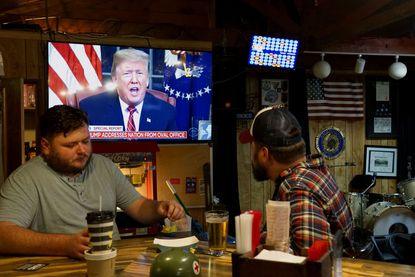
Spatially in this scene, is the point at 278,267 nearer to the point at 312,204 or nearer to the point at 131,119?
the point at 312,204

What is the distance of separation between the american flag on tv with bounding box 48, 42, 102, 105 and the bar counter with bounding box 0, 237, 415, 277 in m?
1.98

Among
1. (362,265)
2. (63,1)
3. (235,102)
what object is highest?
(63,1)

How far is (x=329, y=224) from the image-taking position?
184 cm

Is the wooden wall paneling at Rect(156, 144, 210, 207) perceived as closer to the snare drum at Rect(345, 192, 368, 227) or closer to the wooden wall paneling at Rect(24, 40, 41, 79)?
the wooden wall paneling at Rect(24, 40, 41, 79)

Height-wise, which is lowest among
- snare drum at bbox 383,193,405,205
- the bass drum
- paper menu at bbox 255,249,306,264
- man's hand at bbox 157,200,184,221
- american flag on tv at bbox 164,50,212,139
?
the bass drum

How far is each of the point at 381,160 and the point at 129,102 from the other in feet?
14.7

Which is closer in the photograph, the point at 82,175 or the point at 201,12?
the point at 82,175

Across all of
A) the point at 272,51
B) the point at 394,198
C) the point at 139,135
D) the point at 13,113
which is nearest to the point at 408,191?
the point at 394,198

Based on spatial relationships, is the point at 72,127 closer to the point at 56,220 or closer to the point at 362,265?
the point at 56,220

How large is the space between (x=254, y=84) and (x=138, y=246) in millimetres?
4556

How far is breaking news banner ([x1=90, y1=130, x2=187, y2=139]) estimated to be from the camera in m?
3.83

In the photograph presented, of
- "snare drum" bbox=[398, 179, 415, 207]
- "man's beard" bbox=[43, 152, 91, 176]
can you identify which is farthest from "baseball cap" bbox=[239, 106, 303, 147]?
"snare drum" bbox=[398, 179, 415, 207]

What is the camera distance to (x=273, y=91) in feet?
20.9

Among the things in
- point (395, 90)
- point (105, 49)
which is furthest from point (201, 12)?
point (395, 90)
